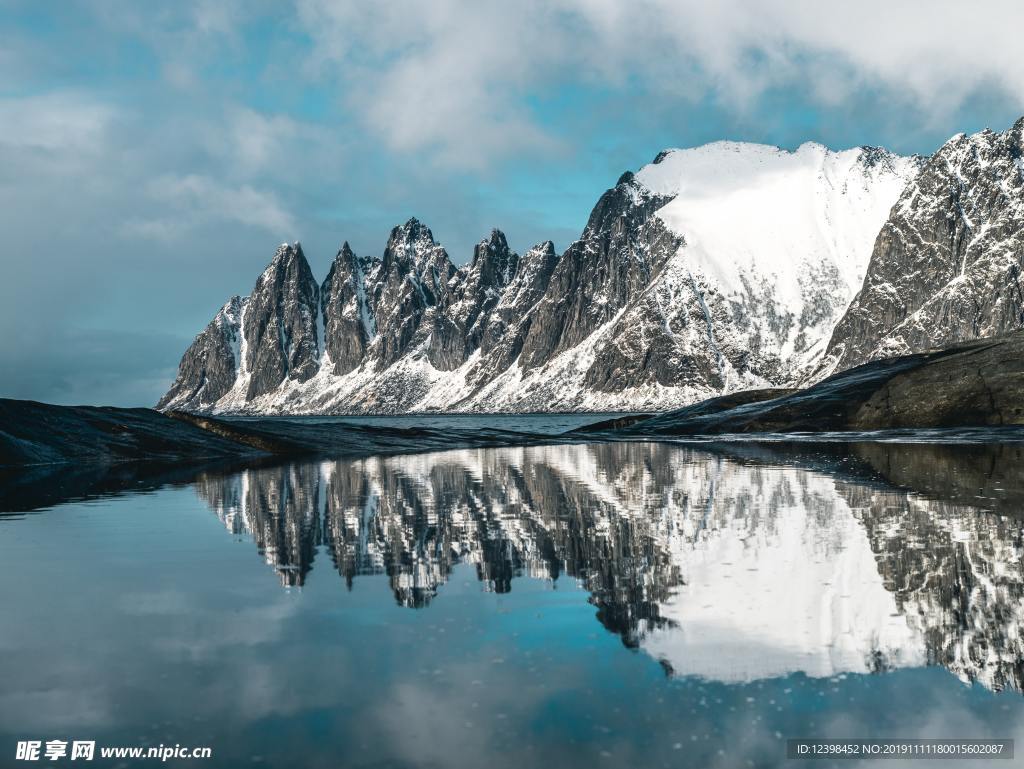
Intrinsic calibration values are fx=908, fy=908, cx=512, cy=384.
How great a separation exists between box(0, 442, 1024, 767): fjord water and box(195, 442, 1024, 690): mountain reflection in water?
78 mm

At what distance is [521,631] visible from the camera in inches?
472

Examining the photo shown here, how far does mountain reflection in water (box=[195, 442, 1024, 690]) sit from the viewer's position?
36.1 feet

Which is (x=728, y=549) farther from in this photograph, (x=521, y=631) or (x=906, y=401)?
(x=906, y=401)

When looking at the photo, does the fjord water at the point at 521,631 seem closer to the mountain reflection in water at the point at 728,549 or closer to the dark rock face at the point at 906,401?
the mountain reflection in water at the point at 728,549

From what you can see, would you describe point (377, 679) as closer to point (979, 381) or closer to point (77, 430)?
point (77, 430)

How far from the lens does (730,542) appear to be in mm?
18750

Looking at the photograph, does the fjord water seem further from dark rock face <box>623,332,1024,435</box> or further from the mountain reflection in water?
dark rock face <box>623,332,1024,435</box>

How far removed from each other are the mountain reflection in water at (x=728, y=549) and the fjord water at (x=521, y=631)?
A: 0.26 ft

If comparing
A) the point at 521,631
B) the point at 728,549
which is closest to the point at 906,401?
the point at 728,549

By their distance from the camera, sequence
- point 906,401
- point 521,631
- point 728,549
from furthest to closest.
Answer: point 906,401
point 728,549
point 521,631

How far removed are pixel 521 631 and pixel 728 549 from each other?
23.6 feet

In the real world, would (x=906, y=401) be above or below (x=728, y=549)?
above

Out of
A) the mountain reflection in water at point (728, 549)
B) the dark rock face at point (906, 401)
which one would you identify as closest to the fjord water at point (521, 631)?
the mountain reflection in water at point (728, 549)

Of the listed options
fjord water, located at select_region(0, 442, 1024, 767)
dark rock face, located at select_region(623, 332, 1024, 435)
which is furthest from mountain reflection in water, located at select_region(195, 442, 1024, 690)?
dark rock face, located at select_region(623, 332, 1024, 435)
